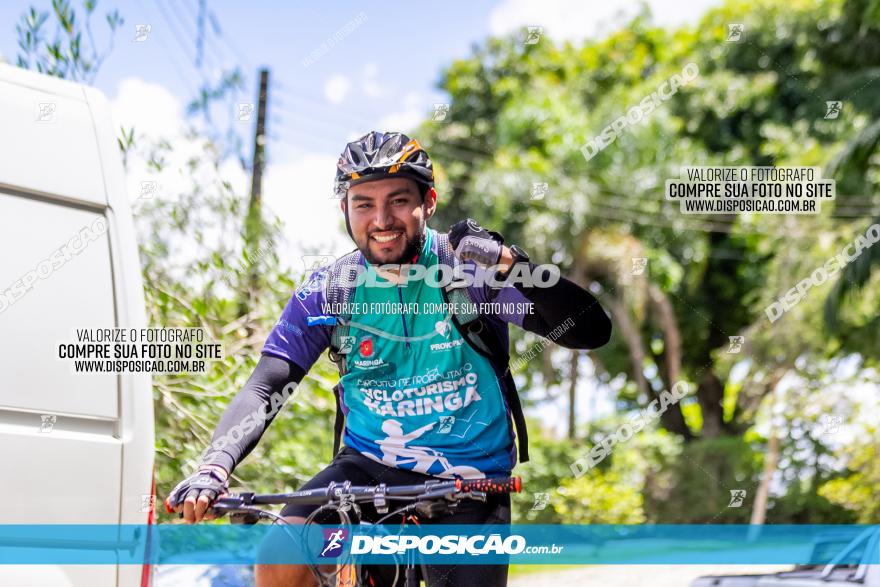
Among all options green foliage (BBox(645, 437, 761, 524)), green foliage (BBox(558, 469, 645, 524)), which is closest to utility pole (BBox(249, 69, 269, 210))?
green foliage (BBox(558, 469, 645, 524))

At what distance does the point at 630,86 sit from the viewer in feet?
90.8

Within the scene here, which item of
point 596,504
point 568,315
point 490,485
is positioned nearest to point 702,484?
point 596,504

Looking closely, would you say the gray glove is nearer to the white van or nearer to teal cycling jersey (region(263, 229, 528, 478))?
the white van

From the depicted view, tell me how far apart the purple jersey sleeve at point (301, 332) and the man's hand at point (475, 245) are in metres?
0.76

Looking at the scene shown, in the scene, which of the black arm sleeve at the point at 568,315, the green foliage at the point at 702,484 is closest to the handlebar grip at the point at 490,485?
the black arm sleeve at the point at 568,315

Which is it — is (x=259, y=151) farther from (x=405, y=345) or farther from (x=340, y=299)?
(x=405, y=345)

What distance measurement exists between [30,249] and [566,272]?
20.0 m

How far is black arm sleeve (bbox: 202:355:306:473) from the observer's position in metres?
3.13

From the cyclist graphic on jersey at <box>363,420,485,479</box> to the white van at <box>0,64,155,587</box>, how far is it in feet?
2.50

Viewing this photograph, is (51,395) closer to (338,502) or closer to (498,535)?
(338,502)

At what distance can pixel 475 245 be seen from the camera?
284 cm

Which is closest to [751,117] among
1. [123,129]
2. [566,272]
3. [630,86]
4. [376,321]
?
[630,86]

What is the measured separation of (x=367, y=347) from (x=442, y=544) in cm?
72

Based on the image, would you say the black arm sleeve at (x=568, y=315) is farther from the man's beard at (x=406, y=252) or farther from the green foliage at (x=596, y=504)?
the green foliage at (x=596, y=504)
